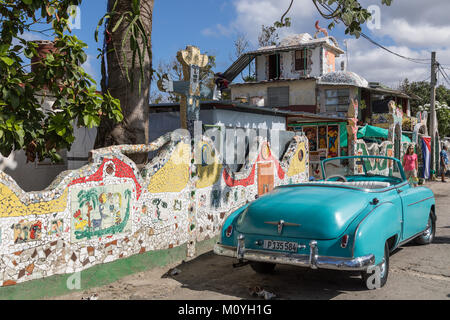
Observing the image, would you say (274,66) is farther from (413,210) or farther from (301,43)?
(413,210)

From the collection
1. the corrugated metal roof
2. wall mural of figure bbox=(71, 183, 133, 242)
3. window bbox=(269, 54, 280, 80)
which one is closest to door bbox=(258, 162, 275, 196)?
wall mural of figure bbox=(71, 183, 133, 242)

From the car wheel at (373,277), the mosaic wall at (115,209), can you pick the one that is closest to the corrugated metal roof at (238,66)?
the mosaic wall at (115,209)

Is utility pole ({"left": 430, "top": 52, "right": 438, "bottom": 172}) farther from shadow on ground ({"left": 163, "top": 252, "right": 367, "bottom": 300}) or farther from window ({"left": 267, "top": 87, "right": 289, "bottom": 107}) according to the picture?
shadow on ground ({"left": 163, "top": 252, "right": 367, "bottom": 300})

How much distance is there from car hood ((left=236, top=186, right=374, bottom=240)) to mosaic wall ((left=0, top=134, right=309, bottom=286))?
155 cm

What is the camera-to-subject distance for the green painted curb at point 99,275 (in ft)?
15.4

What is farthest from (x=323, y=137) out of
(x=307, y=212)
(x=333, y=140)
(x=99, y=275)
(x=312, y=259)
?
(x=99, y=275)

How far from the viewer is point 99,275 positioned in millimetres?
5602

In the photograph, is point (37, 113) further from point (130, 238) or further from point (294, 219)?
point (294, 219)

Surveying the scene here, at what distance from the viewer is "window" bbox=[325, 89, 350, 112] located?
28.0m

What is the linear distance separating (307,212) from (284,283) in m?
1.22

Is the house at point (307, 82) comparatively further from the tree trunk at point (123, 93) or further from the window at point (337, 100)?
the tree trunk at point (123, 93)

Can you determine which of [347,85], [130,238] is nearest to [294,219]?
[130,238]

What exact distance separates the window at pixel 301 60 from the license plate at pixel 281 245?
84.9 ft

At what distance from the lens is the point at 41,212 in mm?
4887
